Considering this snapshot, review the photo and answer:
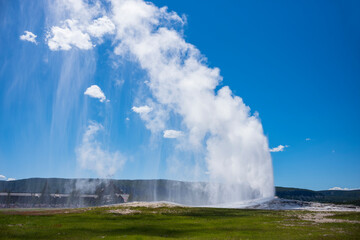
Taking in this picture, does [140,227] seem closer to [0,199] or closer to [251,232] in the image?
[251,232]

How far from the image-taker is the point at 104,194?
508 feet

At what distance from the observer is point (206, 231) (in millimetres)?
44156

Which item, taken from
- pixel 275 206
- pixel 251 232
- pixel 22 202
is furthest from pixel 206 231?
pixel 22 202

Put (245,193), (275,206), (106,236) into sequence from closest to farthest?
(106,236)
(275,206)
(245,193)

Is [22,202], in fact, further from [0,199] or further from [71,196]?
[71,196]

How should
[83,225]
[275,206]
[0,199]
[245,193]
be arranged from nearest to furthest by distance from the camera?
[83,225] < [275,206] < [0,199] < [245,193]

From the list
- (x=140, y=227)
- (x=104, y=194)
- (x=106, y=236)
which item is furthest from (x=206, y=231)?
(x=104, y=194)

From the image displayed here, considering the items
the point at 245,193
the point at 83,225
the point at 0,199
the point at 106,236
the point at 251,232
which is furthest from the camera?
the point at 245,193

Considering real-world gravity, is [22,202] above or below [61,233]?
below

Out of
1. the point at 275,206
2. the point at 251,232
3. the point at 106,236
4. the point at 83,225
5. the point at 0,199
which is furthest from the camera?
the point at 0,199

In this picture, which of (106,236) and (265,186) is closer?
(106,236)

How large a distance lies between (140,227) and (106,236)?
10.8 metres

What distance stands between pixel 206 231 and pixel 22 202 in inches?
5479

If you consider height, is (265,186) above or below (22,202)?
above
